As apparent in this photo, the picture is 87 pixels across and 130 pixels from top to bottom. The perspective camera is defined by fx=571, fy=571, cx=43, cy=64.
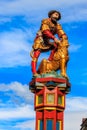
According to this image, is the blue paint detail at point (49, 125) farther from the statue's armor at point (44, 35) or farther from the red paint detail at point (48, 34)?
the red paint detail at point (48, 34)

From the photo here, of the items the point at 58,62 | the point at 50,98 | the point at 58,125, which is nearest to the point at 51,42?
the point at 58,62

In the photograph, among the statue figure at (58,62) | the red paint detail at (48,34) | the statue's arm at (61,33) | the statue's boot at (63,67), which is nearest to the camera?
the statue's boot at (63,67)

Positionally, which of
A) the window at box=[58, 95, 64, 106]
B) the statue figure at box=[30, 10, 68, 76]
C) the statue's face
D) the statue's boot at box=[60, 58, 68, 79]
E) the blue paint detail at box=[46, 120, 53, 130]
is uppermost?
the statue's face

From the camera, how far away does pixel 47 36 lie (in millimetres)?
30859

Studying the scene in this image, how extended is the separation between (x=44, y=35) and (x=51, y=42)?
55cm

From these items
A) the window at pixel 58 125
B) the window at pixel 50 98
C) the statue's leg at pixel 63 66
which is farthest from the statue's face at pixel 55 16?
the window at pixel 58 125

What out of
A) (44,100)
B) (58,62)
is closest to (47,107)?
(44,100)

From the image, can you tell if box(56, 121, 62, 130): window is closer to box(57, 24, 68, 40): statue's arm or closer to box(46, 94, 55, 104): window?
box(46, 94, 55, 104): window

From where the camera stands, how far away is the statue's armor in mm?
31047

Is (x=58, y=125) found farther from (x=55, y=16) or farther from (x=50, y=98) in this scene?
(x=55, y=16)

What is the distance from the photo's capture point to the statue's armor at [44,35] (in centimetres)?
3105

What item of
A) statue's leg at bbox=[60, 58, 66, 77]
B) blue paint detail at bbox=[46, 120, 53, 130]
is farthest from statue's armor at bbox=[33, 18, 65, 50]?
blue paint detail at bbox=[46, 120, 53, 130]

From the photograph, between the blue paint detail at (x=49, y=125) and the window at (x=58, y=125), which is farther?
the window at (x=58, y=125)

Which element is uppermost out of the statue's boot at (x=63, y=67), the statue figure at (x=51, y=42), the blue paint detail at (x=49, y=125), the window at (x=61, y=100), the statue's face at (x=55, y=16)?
the statue's face at (x=55, y=16)
